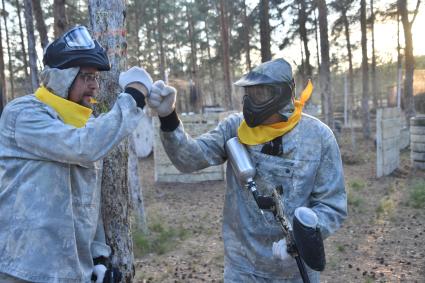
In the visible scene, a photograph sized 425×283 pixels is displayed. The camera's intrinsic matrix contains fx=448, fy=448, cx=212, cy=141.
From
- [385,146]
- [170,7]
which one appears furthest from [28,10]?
[170,7]

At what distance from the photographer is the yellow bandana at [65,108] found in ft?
7.54

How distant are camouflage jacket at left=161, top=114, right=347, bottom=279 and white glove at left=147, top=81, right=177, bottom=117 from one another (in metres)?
0.25

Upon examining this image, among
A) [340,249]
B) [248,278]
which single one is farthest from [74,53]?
[340,249]

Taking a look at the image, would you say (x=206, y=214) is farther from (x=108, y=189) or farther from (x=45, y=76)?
(x=45, y=76)

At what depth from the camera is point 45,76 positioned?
2361 mm

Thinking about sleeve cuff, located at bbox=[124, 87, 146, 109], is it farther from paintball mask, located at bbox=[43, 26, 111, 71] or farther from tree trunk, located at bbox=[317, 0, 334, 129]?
tree trunk, located at bbox=[317, 0, 334, 129]

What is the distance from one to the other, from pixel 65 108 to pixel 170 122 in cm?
59

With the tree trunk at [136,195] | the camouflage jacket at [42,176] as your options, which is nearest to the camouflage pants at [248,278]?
A: the camouflage jacket at [42,176]

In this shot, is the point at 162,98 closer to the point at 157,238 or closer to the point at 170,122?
the point at 170,122

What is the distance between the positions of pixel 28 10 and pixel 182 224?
7.64 meters

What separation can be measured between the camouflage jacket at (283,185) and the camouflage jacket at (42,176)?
58 cm

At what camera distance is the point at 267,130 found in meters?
2.79

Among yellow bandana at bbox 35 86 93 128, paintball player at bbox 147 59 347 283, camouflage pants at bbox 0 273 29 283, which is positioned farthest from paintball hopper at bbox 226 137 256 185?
camouflage pants at bbox 0 273 29 283

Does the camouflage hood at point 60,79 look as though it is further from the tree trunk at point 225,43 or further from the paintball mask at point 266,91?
the tree trunk at point 225,43
